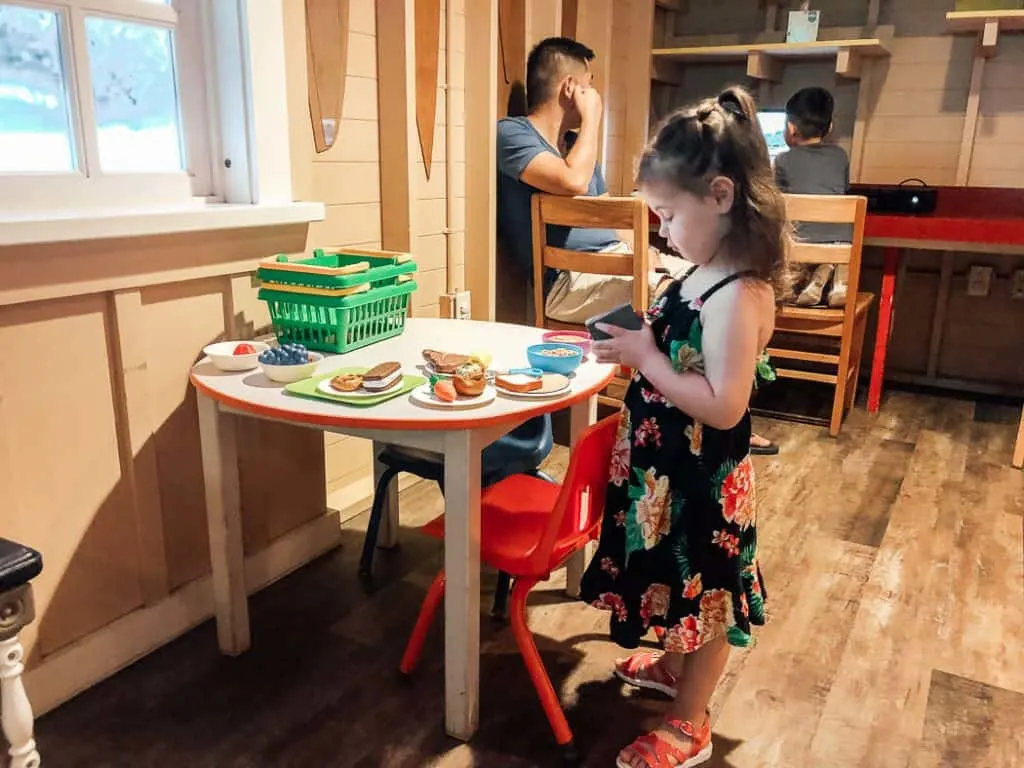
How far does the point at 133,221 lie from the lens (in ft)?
4.84

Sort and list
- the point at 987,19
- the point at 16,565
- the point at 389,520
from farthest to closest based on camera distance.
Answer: the point at 987,19 → the point at 389,520 → the point at 16,565

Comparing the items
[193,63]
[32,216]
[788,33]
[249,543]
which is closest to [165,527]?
[249,543]

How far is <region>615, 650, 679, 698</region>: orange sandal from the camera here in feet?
→ 5.27

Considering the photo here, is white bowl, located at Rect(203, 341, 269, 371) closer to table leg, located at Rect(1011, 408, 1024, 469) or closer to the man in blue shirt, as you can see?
the man in blue shirt

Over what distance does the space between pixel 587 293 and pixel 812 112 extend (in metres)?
1.26

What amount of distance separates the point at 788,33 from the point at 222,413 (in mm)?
3048

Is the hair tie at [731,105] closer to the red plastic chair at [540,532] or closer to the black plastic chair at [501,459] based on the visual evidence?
the red plastic chair at [540,532]

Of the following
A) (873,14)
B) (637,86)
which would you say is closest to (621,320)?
(637,86)

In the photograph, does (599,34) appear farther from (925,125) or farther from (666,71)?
(925,125)

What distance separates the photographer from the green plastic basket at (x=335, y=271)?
159 cm

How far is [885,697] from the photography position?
1.62 metres

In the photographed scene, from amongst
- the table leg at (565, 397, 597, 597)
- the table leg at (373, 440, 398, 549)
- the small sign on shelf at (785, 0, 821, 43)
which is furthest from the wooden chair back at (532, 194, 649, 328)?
the small sign on shelf at (785, 0, 821, 43)

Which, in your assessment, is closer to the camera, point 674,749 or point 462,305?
point 674,749

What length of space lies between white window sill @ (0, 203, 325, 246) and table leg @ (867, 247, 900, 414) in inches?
90.4
